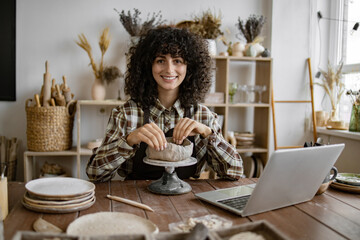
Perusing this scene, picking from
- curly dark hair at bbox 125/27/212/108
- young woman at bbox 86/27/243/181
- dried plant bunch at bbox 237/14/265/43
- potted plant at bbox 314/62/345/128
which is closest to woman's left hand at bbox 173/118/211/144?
young woman at bbox 86/27/243/181

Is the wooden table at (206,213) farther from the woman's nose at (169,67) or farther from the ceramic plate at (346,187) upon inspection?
the woman's nose at (169,67)

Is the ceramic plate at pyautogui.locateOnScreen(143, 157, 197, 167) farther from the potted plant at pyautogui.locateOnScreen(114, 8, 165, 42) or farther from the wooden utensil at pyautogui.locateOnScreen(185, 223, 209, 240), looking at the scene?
the potted plant at pyautogui.locateOnScreen(114, 8, 165, 42)

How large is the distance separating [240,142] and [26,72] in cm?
207

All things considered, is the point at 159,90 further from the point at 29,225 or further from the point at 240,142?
the point at 240,142

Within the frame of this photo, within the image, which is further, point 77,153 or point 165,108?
point 77,153

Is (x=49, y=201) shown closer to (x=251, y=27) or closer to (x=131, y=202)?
(x=131, y=202)

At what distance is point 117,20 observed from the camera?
3.21m

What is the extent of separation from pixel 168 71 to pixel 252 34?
1.78 m

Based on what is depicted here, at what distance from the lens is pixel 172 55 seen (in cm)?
172

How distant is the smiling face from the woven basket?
1406 millimetres

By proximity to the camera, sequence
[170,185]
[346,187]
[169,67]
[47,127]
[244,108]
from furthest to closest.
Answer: [244,108] → [47,127] → [169,67] → [346,187] → [170,185]

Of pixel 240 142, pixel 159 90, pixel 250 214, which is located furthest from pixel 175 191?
pixel 240 142

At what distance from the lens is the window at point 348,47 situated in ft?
10.5

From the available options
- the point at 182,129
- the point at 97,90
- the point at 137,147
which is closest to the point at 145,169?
the point at 137,147
